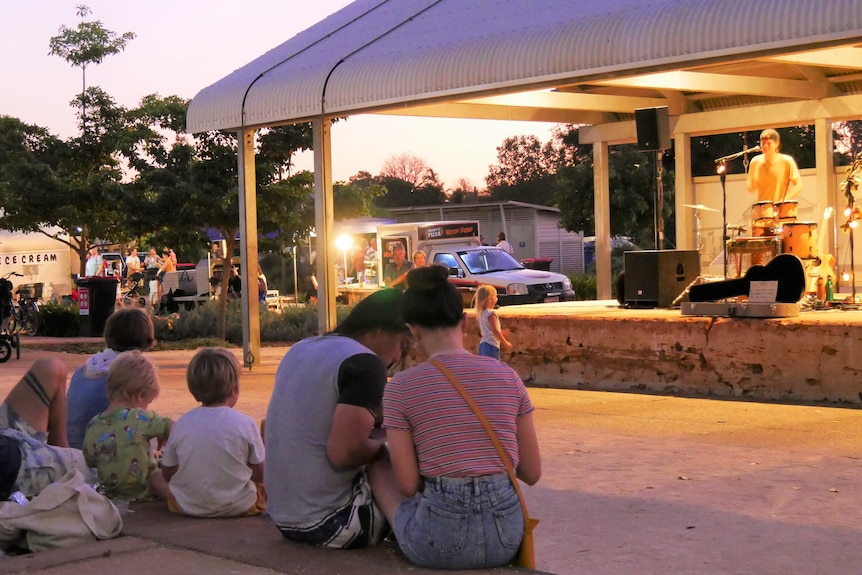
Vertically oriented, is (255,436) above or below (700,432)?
above

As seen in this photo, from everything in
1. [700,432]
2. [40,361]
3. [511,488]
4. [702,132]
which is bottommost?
[700,432]

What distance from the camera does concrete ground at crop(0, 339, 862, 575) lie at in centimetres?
485

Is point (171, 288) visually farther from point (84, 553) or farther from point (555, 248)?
point (84, 553)

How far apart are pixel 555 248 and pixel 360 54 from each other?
1525 inches

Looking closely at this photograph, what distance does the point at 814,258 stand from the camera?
14.5 meters

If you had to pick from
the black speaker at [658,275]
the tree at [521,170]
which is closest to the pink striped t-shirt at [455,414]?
the black speaker at [658,275]

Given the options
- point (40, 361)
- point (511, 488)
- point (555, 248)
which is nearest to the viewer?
point (511, 488)

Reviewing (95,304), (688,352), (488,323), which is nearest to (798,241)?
(688,352)

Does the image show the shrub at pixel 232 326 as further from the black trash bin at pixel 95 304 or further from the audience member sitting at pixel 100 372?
the audience member sitting at pixel 100 372

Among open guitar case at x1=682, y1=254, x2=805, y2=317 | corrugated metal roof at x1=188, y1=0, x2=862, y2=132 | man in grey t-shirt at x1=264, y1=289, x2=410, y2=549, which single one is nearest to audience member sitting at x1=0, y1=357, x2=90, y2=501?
man in grey t-shirt at x1=264, y1=289, x2=410, y2=549

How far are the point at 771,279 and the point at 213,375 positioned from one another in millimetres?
7824

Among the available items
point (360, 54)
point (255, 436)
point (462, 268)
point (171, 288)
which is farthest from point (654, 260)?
point (171, 288)

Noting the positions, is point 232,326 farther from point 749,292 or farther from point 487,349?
point 749,292

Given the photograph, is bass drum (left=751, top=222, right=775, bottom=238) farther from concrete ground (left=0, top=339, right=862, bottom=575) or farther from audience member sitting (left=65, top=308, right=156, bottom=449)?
audience member sitting (left=65, top=308, right=156, bottom=449)
